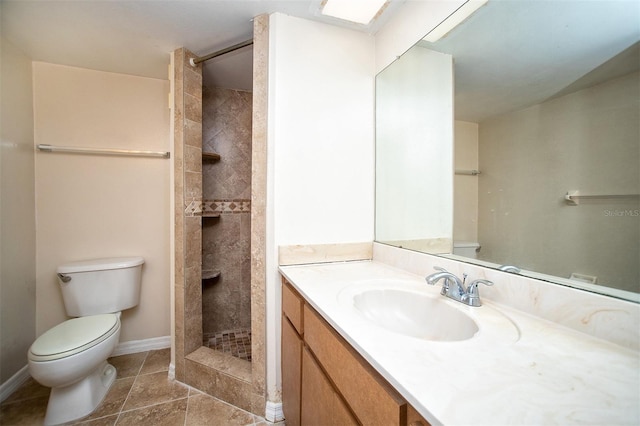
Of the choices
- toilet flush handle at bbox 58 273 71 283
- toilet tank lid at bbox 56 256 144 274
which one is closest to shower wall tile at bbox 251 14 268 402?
toilet tank lid at bbox 56 256 144 274

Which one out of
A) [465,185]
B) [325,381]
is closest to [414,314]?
[325,381]

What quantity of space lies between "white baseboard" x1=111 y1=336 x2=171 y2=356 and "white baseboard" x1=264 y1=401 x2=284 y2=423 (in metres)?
1.17

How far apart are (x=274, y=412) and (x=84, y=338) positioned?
42.7 inches

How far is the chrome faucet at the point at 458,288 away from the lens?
805 millimetres

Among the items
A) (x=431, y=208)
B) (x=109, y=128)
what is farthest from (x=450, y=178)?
(x=109, y=128)

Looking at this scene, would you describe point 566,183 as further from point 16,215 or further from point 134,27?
point 16,215

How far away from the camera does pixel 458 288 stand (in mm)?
851

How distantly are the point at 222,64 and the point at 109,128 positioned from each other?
97cm

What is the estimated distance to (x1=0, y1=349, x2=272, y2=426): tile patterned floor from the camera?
1.30 meters

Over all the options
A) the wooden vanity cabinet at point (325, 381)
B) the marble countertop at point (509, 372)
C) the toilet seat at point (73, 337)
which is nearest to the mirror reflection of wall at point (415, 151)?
the marble countertop at point (509, 372)

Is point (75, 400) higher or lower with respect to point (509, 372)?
lower

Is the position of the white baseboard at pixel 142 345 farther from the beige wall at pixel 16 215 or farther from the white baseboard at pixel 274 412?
the white baseboard at pixel 274 412

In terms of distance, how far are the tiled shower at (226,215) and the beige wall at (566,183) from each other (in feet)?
5.88

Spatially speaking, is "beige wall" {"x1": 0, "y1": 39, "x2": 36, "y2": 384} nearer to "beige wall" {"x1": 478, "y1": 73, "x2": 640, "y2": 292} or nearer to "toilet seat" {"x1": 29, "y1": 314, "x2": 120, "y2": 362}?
"toilet seat" {"x1": 29, "y1": 314, "x2": 120, "y2": 362}
